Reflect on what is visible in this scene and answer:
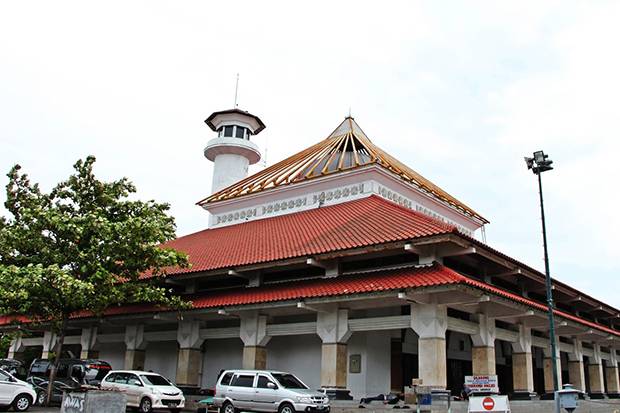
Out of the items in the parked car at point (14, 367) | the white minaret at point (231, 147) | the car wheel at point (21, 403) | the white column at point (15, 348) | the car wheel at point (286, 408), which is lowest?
the car wheel at point (21, 403)

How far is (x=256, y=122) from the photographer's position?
40.3 m

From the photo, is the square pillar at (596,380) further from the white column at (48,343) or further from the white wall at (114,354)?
the white column at (48,343)

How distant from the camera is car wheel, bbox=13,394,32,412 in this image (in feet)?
62.0

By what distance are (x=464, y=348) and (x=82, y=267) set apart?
1552 centimetres

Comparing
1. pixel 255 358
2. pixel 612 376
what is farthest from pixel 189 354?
pixel 612 376

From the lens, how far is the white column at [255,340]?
22.1 meters

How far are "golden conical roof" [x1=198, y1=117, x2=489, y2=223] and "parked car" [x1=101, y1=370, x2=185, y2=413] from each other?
12.2 meters

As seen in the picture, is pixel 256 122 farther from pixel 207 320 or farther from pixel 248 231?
pixel 207 320

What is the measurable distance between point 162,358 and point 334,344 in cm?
1093

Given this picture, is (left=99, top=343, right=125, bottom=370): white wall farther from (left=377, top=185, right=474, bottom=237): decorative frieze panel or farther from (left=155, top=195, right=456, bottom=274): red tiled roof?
(left=377, top=185, right=474, bottom=237): decorative frieze panel

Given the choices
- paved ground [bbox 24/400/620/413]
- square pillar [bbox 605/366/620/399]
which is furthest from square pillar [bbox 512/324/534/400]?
square pillar [bbox 605/366/620/399]

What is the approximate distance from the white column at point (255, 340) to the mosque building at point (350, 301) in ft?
0.17

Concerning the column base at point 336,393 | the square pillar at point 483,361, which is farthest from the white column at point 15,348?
the square pillar at point 483,361

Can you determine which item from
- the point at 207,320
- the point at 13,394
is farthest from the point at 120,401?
the point at 207,320
